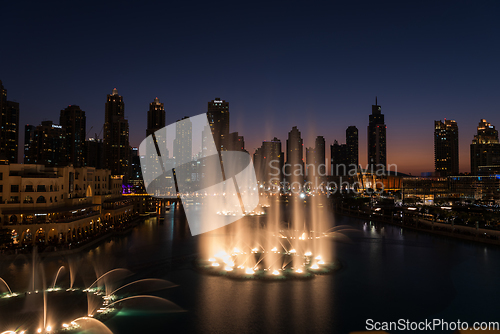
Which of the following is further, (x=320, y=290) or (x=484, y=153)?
(x=484, y=153)

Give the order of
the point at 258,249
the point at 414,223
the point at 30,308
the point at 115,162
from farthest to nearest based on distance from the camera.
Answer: the point at 115,162 < the point at 414,223 < the point at 258,249 < the point at 30,308

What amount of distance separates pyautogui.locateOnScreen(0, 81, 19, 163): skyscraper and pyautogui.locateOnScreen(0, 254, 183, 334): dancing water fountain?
118558 millimetres

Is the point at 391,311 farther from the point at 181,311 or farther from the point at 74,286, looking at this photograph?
the point at 74,286

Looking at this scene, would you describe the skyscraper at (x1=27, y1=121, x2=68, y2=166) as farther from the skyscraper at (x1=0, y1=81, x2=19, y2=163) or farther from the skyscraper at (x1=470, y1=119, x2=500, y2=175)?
the skyscraper at (x1=470, y1=119, x2=500, y2=175)

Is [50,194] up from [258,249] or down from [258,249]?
up

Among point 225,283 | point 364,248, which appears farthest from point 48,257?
point 364,248

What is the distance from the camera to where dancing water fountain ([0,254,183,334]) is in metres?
15.0

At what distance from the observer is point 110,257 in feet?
93.1

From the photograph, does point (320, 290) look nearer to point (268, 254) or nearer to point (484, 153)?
point (268, 254)

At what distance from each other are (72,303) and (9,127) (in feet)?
429

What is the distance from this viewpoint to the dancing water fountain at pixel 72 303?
15.0m

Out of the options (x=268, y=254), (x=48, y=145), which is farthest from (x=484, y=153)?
(x=48, y=145)

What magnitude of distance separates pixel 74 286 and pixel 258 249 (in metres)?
16.1

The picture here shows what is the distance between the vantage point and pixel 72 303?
57.6 ft
